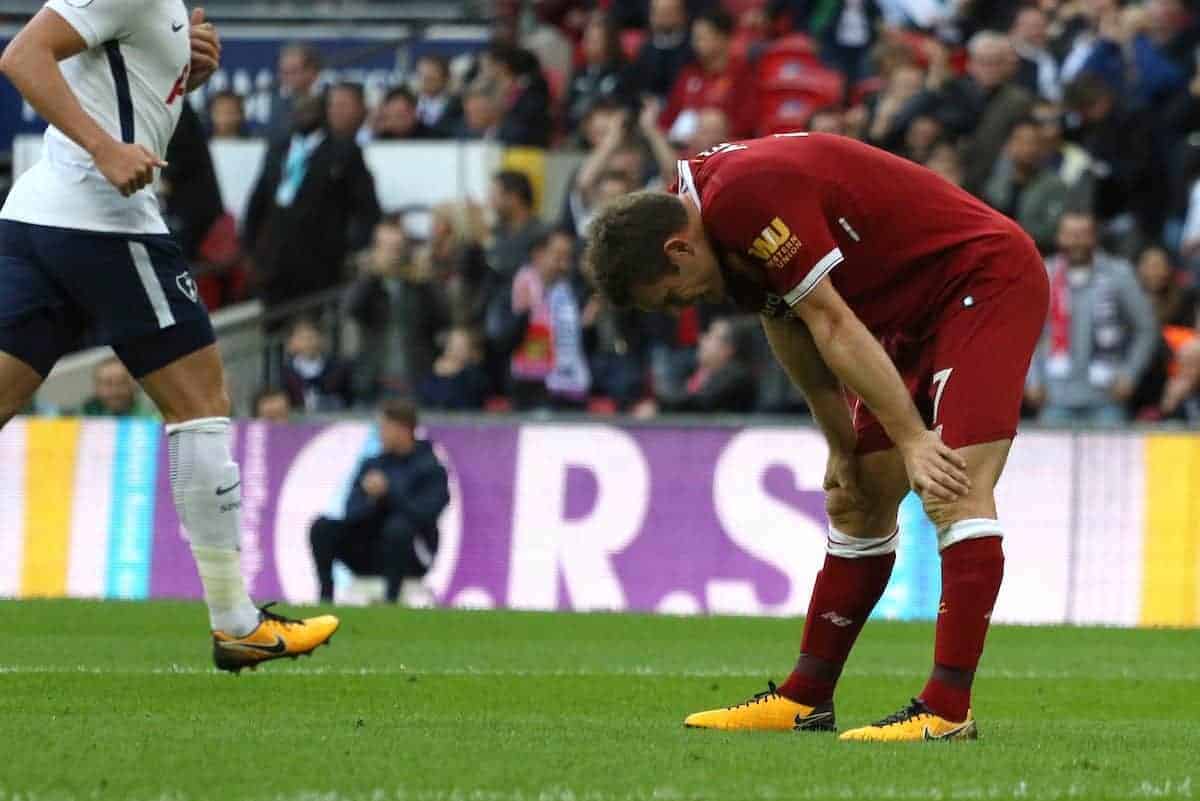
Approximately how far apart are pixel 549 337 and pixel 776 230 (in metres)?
10.0

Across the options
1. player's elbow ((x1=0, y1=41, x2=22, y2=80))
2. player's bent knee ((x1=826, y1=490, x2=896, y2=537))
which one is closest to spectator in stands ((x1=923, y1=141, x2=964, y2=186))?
player's bent knee ((x1=826, y1=490, x2=896, y2=537))

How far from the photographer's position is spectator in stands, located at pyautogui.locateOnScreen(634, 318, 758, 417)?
1548cm

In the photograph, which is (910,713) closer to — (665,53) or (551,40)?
(665,53)

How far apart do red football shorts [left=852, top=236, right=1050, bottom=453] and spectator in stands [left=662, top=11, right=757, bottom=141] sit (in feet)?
34.8

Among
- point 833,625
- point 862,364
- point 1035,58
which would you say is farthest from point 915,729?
point 1035,58

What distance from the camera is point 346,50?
69.4ft

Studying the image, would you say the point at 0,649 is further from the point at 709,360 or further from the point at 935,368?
the point at 709,360

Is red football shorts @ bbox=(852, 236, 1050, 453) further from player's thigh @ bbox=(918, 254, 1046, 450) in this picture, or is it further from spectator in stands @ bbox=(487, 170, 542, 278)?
spectator in stands @ bbox=(487, 170, 542, 278)

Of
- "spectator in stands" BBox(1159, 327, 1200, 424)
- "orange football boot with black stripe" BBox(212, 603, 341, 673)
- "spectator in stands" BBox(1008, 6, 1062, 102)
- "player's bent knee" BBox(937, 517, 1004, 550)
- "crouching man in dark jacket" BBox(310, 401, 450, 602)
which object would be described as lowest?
"crouching man in dark jacket" BBox(310, 401, 450, 602)

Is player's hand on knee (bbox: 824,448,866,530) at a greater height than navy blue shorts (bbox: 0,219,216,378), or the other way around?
navy blue shorts (bbox: 0,219,216,378)

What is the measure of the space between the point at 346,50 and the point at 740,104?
15.6 feet

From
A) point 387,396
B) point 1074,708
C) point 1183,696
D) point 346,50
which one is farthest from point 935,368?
point 346,50

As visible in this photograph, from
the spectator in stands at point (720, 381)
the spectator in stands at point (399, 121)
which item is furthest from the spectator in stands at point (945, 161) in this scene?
the spectator in stands at point (399, 121)

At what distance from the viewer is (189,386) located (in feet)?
26.5
